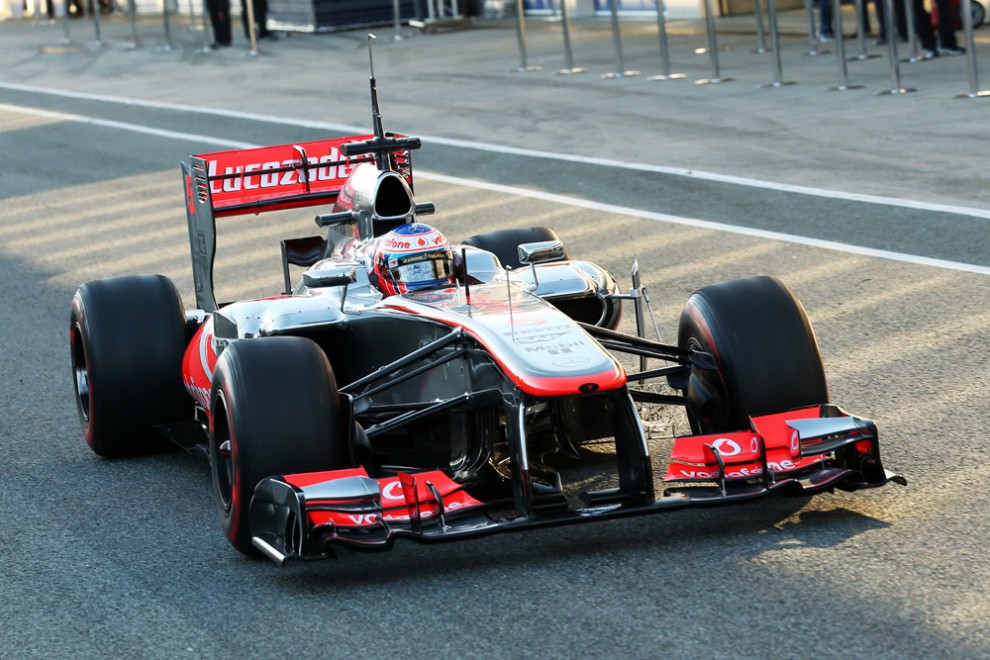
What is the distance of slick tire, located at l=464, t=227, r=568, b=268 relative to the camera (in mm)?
8281

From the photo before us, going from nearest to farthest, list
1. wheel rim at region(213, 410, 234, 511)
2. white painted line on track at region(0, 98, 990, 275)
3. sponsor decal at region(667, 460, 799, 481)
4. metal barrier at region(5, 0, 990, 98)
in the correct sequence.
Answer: sponsor decal at region(667, 460, 799, 481), wheel rim at region(213, 410, 234, 511), white painted line on track at region(0, 98, 990, 275), metal barrier at region(5, 0, 990, 98)

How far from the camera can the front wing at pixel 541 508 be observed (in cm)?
545

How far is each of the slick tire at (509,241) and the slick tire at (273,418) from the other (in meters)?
2.49

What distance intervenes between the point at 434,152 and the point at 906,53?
→ 739 cm

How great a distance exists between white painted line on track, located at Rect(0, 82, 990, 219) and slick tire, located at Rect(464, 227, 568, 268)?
4275mm

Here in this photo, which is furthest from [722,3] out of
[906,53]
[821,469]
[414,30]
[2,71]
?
[821,469]

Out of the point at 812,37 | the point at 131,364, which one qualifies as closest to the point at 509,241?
the point at 131,364

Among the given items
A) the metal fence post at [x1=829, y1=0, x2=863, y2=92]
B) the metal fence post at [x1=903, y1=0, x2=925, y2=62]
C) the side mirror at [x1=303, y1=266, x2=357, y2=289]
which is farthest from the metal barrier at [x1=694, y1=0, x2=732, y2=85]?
the side mirror at [x1=303, y1=266, x2=357, y2=289]

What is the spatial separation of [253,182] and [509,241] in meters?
1.42

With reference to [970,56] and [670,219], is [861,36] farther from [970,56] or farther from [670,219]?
[670,219]

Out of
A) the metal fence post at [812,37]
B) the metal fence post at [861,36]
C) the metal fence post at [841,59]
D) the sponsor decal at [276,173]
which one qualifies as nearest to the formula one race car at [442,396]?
the sponsor decal at [276,173]

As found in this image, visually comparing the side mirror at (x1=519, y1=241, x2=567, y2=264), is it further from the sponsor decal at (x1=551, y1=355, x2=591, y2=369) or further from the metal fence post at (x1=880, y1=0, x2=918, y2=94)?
the metal fence post at (x1=880, y1=0, x2=918, y2=94)

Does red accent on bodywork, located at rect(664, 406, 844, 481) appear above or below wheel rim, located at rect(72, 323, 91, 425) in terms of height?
below

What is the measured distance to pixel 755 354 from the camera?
20.2 ft
